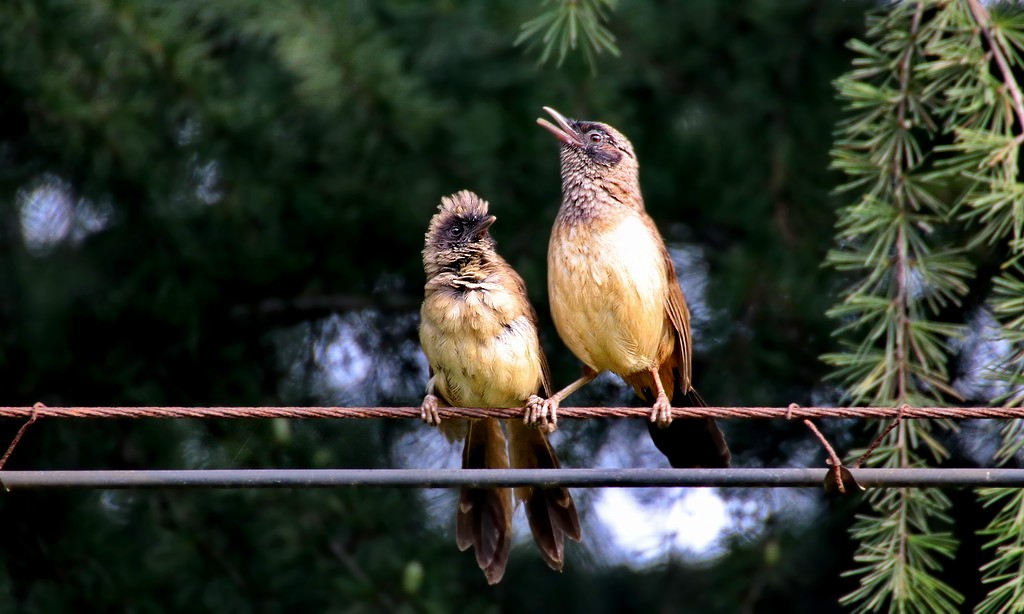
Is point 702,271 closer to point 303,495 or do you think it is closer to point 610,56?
point 610,56

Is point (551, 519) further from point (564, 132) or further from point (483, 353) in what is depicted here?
point (564, 132)

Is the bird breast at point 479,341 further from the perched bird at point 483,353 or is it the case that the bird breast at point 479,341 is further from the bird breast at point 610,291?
the bird breast at point 610,291

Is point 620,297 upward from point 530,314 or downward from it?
upward

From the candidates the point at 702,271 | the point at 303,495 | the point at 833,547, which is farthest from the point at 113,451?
the point at 833,547

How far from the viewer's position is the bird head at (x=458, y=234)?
500 centimetres

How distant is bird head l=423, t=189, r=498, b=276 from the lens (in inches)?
197

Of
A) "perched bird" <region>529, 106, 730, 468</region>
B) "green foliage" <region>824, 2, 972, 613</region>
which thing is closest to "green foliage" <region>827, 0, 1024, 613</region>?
"green foliage" <region>824, 2, 972, 613</region>

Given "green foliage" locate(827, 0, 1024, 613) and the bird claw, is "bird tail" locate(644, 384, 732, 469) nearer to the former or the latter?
"green foliage" locate(827, 0, 1024, 613)

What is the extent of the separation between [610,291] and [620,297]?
4 cm

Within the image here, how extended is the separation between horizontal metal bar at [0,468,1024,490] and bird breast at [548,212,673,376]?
1.47 meters

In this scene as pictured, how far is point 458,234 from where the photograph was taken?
16.5ft

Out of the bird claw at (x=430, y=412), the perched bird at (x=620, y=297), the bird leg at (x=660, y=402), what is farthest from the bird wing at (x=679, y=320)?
the bird claw at (x=430, y=412)

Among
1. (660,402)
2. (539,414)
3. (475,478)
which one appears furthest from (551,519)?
(475,478)

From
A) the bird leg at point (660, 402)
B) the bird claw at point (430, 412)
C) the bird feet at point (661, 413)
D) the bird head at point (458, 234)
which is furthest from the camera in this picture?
the bird head at point (458, 234)
